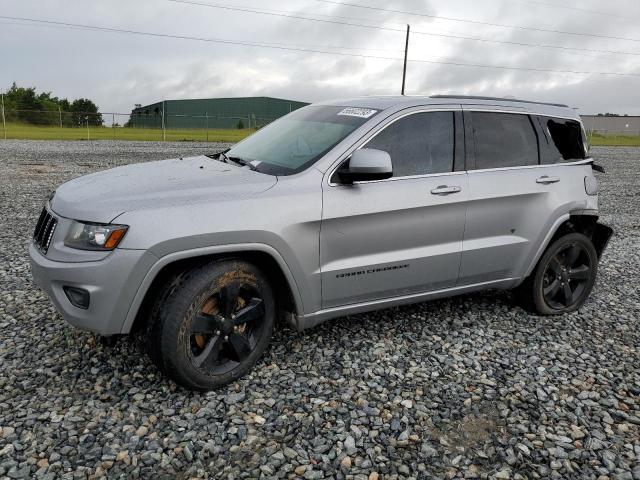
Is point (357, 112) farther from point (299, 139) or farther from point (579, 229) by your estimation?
point (579, 229)

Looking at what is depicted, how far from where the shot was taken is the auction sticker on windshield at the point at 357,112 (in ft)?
12.2

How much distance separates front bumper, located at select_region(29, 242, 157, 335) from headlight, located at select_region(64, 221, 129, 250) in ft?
0.22

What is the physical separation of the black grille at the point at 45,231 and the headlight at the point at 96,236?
A: 0.26 metres

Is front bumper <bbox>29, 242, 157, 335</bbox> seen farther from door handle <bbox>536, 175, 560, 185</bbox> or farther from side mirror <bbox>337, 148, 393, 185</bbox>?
door handle <bbox>536, 175, 560, 185</bbox>

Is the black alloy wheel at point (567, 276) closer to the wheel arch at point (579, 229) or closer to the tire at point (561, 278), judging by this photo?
the tire at point (561, 278)

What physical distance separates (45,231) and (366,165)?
6.62ft

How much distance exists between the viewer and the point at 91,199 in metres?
3.03

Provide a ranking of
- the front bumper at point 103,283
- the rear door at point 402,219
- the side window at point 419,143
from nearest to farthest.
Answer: the front bumper at point 103,283 < the rear door at point 402,219 < the side window at point 419,143

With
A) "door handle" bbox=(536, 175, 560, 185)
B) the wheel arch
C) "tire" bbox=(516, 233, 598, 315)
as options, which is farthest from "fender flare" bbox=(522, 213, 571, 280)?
"door handle" bbox=(536, 175, 560, 185)

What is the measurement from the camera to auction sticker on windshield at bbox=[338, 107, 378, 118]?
3.72 m

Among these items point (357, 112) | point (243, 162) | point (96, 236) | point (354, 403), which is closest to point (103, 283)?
point (96, 236)

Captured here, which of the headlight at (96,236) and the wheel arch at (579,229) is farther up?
the headlight at (96,236)

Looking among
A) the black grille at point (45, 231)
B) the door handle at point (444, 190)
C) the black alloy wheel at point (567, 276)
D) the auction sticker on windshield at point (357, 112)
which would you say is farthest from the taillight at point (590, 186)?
the black grille at point (45, 231)

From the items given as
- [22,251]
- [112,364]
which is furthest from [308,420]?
[22,251]
